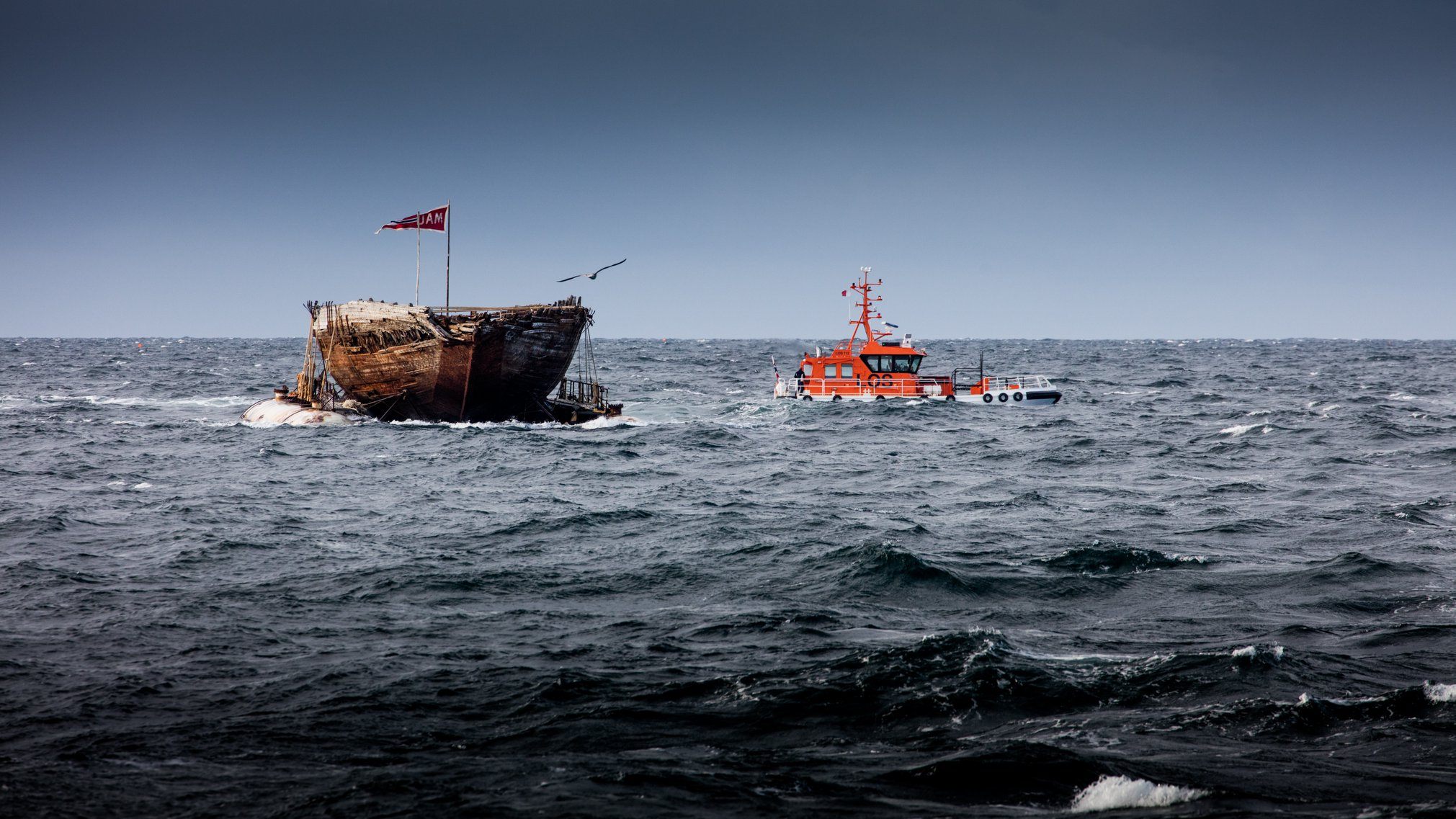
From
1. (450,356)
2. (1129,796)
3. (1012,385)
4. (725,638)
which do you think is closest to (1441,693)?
(1129,796)

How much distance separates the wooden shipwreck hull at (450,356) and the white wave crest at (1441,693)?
29.6 m

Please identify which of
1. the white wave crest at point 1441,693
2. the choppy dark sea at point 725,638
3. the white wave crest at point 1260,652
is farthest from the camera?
the white wave crest at point 1260,652

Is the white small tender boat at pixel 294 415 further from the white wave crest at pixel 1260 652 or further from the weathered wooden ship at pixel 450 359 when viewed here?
the white wave crest at pixel 1260 652

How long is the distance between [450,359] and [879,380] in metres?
20.9

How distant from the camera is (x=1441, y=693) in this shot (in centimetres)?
958

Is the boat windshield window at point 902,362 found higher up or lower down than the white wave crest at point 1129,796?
higher up

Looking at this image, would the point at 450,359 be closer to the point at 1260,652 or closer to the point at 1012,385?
the point at 1012,385

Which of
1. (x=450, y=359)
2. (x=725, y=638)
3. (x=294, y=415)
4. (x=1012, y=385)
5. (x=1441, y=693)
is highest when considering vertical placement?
(x=450, y=359)

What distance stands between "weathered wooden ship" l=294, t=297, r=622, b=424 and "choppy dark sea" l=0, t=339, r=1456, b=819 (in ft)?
27.1

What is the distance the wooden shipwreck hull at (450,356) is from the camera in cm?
3484

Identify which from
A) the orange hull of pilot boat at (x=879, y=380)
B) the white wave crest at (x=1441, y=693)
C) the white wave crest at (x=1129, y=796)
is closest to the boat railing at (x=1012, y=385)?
the orange hull of pilot boat at (x=879, y=380)

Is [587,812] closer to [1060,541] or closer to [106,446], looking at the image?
[1060,541]

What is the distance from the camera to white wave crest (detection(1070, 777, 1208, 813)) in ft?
24.4

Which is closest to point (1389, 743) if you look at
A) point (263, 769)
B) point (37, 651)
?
point (263, 769)
